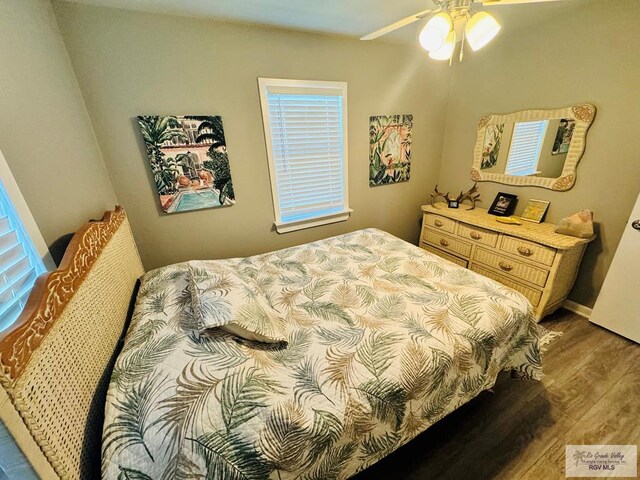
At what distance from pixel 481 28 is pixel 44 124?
206 centimetres

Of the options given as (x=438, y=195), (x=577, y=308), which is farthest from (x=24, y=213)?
(x=577, y=308)

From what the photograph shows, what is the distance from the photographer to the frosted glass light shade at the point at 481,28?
1.13 meters

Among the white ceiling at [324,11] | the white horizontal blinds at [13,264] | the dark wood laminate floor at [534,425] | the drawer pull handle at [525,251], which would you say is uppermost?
the white ceiling at [324,11]

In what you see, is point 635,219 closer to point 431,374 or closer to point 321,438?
point 431,374

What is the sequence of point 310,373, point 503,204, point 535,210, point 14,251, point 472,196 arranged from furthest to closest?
point 472,196 < point 503,204 < point 535,210 < point 310,373 < point 14,251

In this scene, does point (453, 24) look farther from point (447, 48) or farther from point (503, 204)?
point (503, 204)

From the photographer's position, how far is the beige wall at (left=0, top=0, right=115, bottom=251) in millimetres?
997

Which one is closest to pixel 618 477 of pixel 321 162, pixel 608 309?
pixel 608 309

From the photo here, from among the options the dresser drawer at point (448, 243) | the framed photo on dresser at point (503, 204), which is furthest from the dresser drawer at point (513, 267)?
the framed photo on dresser at point (503, 204)

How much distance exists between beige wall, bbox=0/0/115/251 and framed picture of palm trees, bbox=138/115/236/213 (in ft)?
1.15

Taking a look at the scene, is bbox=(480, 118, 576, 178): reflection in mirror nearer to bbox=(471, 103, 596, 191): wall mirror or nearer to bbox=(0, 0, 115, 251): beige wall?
bbox=(471, 103, 596, 191): wall mirror

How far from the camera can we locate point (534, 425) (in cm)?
145

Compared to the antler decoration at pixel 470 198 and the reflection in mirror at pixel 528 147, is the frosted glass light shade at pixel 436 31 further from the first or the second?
the antler decoration at pixel 470 198

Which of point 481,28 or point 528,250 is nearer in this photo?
point 481,28
